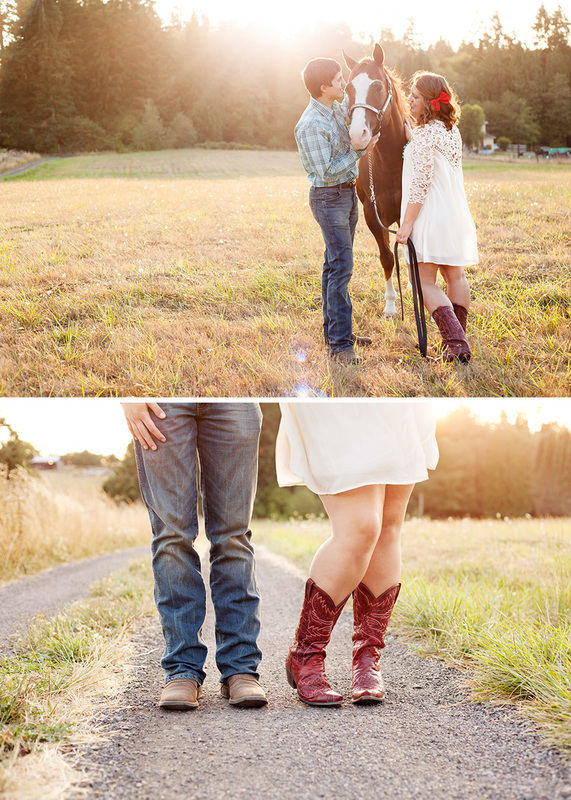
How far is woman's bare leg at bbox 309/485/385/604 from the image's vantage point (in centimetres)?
289

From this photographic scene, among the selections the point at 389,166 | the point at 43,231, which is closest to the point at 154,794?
the point at 43,231

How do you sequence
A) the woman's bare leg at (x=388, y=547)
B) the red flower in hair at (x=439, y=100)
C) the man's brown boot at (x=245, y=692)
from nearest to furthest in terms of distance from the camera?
the man's brown boot at (x=245, y=692), the woman's bare leg at (x=388, y=547), the red flower in hair at (x=439, y=100)

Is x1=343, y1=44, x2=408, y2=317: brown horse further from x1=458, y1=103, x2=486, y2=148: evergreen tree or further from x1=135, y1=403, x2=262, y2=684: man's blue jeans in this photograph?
x1=135, y1=403, x2=262, y2=684: man's blue jeans

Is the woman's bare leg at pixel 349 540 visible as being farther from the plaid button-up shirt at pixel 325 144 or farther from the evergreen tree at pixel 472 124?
the evergreen tree at pixel 472 124

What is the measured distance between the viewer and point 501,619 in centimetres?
395

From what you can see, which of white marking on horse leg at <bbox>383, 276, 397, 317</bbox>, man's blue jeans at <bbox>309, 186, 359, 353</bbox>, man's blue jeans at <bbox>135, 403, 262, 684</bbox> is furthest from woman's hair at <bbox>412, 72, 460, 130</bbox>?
man's blue jeans at <bbox>135, 403, 262, 684</bbox>

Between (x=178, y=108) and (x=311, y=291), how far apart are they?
1122 millimetres

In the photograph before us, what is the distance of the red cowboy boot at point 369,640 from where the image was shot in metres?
3.00

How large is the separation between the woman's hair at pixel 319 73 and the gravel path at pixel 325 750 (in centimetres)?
285

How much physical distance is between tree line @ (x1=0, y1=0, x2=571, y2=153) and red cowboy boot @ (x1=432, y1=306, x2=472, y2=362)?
0.95 metres

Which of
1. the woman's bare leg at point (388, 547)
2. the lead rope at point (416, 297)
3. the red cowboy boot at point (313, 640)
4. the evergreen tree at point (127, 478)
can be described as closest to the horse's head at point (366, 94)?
the lead rope at point (416, 297)

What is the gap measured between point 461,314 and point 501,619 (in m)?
1.78

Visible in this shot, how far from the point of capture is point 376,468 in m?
2.88

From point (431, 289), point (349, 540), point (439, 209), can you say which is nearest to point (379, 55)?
point (439, 209)
